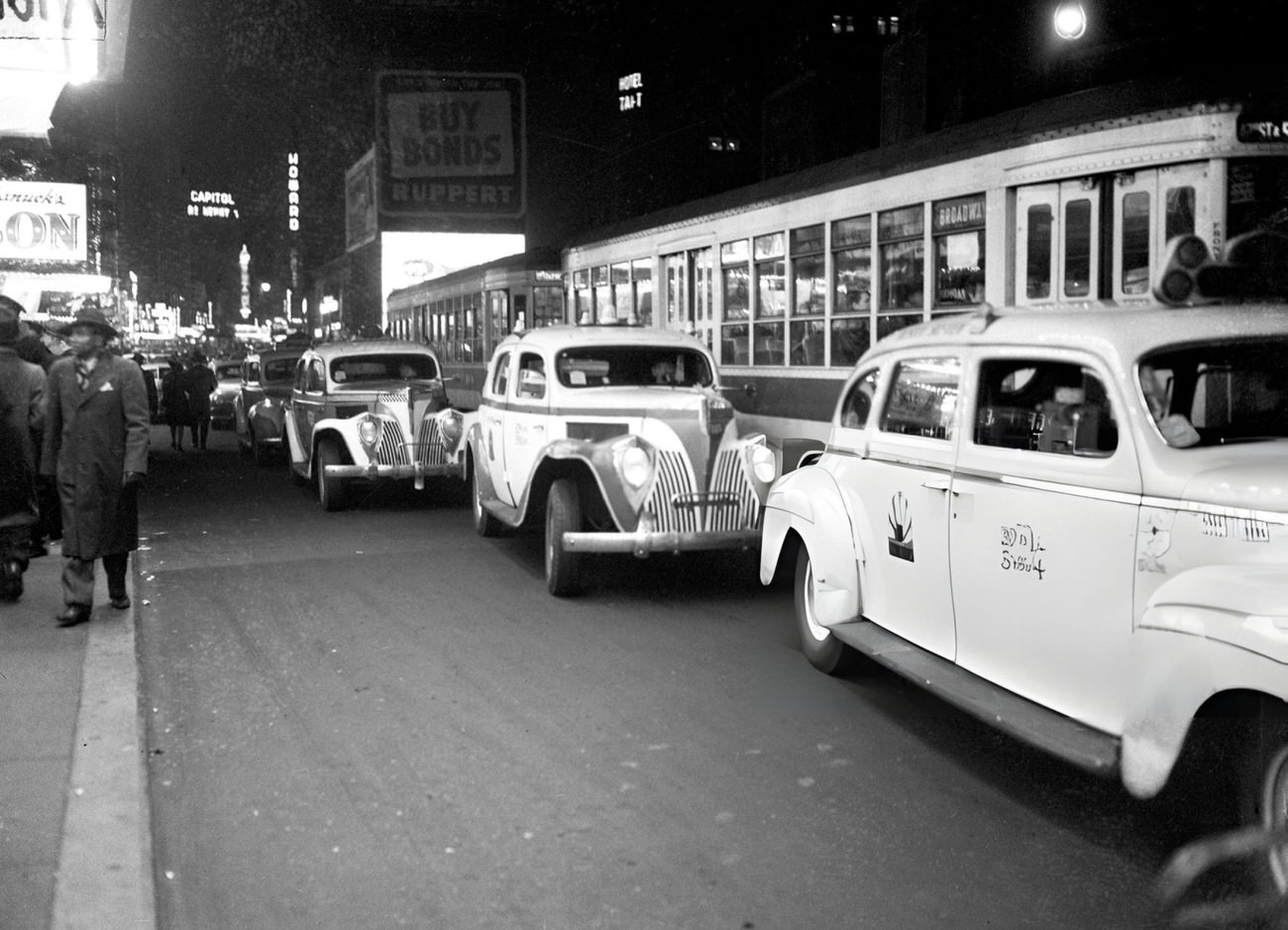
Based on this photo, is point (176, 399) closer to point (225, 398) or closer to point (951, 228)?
point (225, 398)

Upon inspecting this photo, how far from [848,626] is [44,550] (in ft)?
24.1

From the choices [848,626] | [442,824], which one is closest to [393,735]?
[442,824]

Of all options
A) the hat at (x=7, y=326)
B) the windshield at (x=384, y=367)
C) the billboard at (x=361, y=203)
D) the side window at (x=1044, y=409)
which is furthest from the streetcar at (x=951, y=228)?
the billboard at (x=361, y=203)

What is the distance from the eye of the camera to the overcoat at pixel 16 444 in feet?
28.9

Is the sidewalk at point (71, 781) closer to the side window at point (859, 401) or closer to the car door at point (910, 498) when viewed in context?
the car door at point (910, 498)

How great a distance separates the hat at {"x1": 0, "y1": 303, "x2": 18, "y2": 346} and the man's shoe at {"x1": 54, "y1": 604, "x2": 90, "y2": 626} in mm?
2142

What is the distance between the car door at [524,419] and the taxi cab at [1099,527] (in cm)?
395

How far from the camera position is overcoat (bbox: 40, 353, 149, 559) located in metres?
8.10

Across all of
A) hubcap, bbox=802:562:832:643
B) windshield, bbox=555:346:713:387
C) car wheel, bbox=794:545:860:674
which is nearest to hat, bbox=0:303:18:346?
windshield, bbox=555:346:713:387

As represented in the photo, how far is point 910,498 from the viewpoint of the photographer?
18.9 ft

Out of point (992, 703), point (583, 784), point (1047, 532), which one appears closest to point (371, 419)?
point (583, 784)

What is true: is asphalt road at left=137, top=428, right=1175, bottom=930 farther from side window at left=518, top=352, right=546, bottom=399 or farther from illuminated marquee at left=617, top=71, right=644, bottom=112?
illuminated marquee at left=617, top=71, right=644, bottom=112

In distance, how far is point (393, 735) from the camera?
5.95 m

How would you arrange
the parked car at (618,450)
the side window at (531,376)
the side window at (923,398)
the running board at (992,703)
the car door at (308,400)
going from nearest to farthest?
the running board at (992,703) → the side window at (923,398) → the parked car at (618,450) → the side window at (531,376) → the car door at (308,400)
